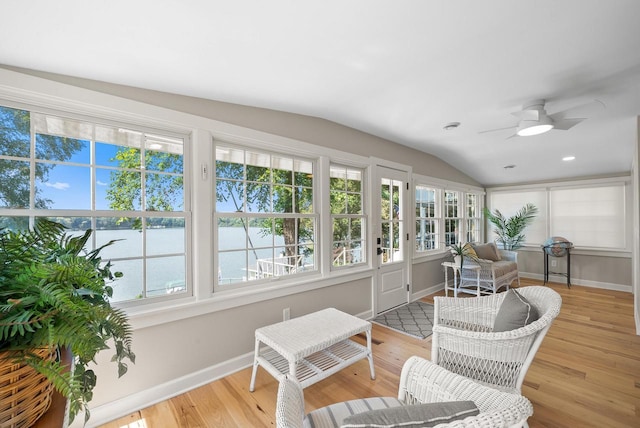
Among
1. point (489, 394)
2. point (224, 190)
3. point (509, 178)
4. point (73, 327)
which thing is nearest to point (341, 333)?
point (489, 394)

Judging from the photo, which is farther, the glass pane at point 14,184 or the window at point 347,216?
the window at point 347,216

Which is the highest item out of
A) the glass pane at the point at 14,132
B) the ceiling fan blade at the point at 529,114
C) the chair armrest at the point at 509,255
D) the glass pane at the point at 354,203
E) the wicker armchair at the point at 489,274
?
the ceiling fan blade at the point at 529,114

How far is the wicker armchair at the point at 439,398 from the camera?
0.70m

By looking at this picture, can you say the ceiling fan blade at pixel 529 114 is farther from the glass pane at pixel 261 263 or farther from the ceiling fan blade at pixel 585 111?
the glass pane at pixel 261 263

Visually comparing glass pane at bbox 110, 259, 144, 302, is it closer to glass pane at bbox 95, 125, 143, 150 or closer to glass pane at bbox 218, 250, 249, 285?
glass pane at bbox 218, 250, 249, 285

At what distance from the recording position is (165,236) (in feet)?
6.84

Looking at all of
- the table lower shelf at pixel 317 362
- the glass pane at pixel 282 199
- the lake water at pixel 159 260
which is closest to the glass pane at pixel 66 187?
the lake water at pixel 159 260

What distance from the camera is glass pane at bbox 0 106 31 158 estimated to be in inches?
62.0

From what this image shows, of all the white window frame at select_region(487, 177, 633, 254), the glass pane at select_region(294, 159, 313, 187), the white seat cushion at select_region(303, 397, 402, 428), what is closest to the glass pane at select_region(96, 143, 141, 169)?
the glass pane at select_region(294, 159, 313, 187)

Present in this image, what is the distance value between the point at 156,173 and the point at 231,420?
1813 mm

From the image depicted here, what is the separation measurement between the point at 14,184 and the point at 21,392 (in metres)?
1.68

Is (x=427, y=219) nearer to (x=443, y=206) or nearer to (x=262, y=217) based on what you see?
(x=443, y=206)

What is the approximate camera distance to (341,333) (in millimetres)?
2016

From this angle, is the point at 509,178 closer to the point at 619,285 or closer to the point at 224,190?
the point at 619,285
